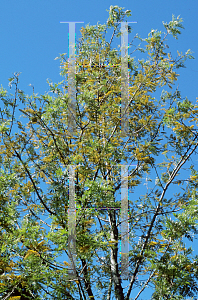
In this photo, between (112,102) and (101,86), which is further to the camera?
(112,102)

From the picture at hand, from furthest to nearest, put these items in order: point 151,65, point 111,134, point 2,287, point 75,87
Answer: point 151,65
point 111,134
point 75,87
point 2,287

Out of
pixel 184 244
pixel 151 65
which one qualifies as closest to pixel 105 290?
pixel 184 244

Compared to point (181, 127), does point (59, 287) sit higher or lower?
lower

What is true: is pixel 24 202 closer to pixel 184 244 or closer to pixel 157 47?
pixel 184 244

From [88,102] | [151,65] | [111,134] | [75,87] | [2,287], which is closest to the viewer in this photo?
[2,287]

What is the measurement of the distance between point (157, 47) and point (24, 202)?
11.7 ft

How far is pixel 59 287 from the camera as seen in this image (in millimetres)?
3816

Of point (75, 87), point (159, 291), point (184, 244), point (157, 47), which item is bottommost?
point (159, 291)

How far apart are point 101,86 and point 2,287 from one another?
291 cm

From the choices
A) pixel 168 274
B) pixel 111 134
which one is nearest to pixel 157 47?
pixel 111 134

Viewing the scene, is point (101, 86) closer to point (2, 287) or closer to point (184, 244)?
point (184, 244)

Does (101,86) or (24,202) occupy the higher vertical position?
(101,86)

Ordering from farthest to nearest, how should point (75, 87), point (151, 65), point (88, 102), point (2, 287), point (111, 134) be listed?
point (151, 65) < point (111, 134) < point (75, 87) < point (88, 102) < point (2, 287)

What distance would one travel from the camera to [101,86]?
15.4ft
